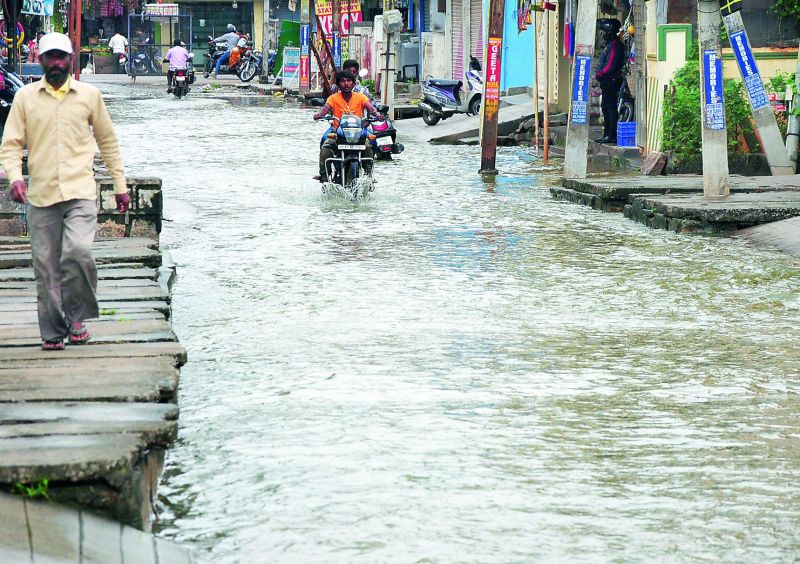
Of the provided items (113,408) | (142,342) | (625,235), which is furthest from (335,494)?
(625,235)

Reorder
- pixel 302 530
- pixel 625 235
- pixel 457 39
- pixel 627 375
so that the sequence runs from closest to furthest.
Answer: pixel 302 530 < pixel 627 375 < pixel 625 235 < pixel 457 39

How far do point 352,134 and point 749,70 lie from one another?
4.52 metres

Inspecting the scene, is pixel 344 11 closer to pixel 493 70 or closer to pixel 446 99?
pixel 446 99

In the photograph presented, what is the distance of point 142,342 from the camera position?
673cm

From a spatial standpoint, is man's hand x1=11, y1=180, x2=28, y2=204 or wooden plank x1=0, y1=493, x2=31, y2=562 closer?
wooden plank x1=0, y1=493, x2=31, y2=562

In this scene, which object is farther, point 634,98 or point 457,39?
point 457,39

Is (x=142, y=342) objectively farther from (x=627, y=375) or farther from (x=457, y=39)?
(x=457, y=39)

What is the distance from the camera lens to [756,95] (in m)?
16.2

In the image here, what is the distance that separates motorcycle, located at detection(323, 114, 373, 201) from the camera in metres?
15.9

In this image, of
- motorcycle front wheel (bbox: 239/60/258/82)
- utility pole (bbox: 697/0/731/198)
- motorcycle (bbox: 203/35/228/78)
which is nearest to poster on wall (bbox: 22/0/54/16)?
utility pole (bbox: 697/0/731/198)

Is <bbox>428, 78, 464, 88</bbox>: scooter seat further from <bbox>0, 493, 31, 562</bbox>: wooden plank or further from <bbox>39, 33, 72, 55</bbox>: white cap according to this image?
<bbox>0, 493, 31, 562</bbox>: wooden plank

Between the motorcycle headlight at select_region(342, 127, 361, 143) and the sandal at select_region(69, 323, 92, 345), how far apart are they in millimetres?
9462

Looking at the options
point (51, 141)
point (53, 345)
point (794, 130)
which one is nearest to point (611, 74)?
point (794, 130)

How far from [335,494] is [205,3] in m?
63.5
